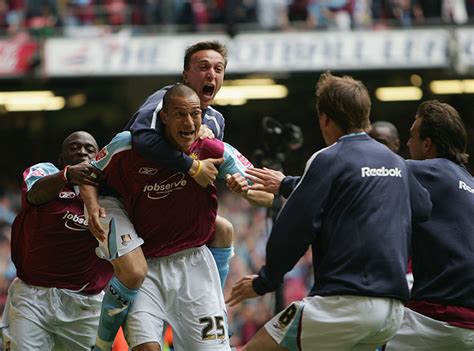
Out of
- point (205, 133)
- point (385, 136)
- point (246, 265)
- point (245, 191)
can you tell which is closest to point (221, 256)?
point (245, 191)

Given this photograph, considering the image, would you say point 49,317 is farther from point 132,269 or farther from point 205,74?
point 205,74

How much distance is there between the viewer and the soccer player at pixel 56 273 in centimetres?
839

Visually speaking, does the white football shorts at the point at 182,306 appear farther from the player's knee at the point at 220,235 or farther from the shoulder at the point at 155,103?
the shoulder at the point at 155,103

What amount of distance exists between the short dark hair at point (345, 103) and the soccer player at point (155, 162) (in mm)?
1150

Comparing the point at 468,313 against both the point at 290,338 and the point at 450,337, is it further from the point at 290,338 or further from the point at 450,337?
the point at 290,338

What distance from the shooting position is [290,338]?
607 cm

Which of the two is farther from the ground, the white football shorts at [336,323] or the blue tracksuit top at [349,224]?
the blue tracksuit top at [349,224]

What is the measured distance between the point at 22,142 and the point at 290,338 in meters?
18.5

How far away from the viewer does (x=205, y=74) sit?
752 cm

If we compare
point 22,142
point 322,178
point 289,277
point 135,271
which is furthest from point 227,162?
point 22,142

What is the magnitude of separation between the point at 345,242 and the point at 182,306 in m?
1.59

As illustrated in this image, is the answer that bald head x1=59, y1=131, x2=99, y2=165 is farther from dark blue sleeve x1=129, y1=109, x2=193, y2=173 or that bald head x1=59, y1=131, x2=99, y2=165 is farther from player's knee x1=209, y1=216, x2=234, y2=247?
dark blue sleeve x1=129, y1=109, x2=193, y2=173

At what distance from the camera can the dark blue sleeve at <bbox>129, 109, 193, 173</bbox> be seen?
6.91 m

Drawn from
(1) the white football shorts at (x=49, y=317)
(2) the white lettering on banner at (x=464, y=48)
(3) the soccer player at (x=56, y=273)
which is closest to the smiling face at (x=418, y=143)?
(3) the soccer player at (x=56, y=273)
